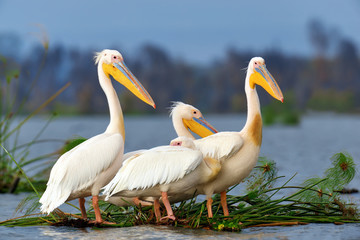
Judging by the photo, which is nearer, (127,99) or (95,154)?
(95,154)

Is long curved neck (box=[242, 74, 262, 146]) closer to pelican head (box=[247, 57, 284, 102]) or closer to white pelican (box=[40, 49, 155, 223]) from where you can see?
pelican head (box=[247, 57, 284, 102])

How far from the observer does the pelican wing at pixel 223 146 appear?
599 centimetres

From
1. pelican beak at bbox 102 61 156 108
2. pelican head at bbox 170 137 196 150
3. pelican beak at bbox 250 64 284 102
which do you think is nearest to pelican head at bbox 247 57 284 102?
pelican beak at bbox 250 64 284 102

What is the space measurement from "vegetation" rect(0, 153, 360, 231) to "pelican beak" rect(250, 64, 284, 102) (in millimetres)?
857

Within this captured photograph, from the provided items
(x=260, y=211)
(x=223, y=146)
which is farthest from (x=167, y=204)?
(x=260, y=211)

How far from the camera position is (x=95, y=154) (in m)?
6.02

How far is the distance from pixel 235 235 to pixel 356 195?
13.9ft

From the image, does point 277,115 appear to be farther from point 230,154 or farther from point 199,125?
point 230,154

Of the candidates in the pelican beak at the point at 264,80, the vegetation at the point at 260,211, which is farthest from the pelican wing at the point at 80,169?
the pelican beak at the point at 264,80

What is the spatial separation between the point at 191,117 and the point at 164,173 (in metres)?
1.33

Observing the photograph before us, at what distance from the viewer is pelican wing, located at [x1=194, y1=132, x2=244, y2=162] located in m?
5.99

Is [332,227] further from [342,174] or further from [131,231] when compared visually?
[131,231]

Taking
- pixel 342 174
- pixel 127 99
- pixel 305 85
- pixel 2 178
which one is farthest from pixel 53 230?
pixel 305 85

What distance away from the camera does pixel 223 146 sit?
236 inches
